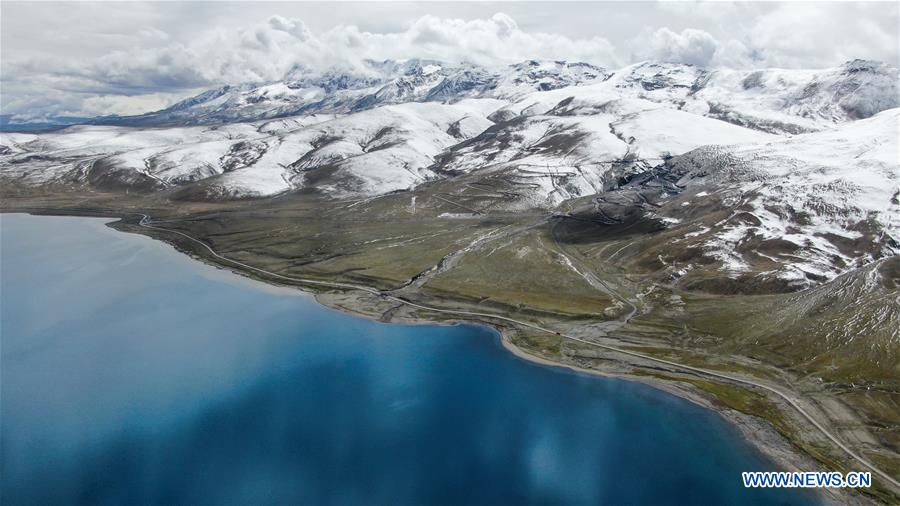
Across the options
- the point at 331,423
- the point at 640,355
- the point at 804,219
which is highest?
the point at 804,219

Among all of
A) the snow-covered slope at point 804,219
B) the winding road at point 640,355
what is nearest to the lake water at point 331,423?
the winding road at point 640,355

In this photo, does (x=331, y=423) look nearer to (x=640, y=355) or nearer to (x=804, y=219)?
(x=640, y=355)

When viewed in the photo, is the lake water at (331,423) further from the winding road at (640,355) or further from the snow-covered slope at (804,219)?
the snow-covered slope at (804,219)

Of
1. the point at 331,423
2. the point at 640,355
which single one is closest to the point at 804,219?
the point at 640,355

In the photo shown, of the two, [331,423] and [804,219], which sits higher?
[804,219]

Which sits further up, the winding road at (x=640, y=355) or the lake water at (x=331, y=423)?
the winding road at (x=640, y=355)

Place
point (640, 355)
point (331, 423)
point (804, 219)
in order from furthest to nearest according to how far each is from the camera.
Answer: point (804, 219) → point (640, 355) → point (331, 423)

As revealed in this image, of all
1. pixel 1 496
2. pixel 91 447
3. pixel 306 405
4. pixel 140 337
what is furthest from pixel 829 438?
pixel 140 337

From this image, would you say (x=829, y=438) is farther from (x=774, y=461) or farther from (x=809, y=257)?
(x=809, y=257)

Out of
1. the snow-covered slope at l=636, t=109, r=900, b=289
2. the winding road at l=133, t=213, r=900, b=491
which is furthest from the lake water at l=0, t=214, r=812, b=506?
the snow-covered slope at l=636, t=109, r=900, b=289
